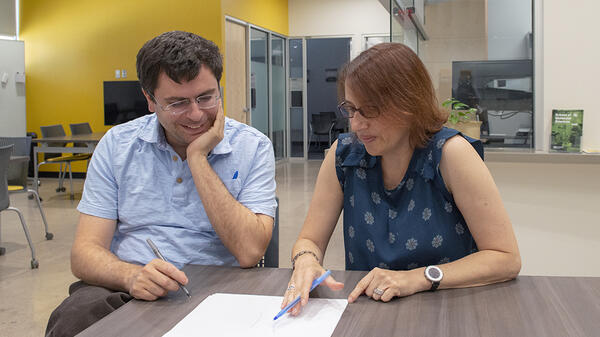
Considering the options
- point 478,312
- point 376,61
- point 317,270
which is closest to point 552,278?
point 478,312

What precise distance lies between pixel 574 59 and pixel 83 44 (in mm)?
8229

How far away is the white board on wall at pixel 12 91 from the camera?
31.5 ft

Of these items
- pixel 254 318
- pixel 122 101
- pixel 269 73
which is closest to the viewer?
pixel 254 318

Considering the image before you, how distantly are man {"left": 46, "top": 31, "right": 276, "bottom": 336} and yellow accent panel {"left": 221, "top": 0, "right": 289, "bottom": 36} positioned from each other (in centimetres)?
764

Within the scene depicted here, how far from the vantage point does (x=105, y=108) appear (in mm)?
9648

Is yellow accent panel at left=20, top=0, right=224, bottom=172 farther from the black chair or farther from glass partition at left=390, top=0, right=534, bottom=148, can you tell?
glass partition at left=390, top=0, right=534, bottom=148

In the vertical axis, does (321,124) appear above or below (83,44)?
below

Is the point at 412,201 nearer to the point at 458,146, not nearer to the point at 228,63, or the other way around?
the point at 458,146

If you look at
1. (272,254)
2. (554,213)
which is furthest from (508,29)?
(272,254)

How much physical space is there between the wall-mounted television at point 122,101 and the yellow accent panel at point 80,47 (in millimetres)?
186

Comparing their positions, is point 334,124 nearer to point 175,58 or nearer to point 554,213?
point 554,213

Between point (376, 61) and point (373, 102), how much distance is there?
0.11 metres

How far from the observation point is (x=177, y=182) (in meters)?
1.88

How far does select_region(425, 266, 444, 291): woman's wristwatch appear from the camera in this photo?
1.36 metres
